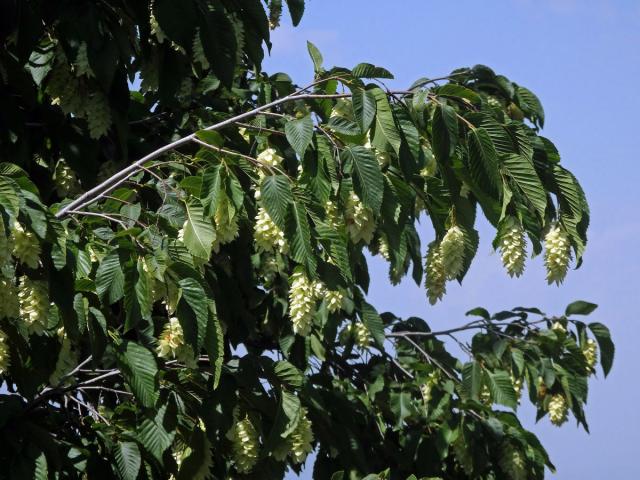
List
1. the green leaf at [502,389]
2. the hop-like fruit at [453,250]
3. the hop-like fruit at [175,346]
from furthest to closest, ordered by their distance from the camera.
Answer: the green leaf at [502,389], the hop-like fruit at [453,250], the hop-like fruit at [175,346]

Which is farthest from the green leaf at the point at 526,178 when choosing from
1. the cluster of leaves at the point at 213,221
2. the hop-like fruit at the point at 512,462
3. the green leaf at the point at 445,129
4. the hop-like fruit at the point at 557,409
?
the hop-like fruit at the point at 557,409

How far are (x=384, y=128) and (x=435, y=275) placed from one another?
559 millimetres

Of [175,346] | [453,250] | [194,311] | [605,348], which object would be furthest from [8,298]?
[605,348]

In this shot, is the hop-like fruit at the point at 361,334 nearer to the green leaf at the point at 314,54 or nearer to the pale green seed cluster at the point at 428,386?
the pale green seed cluster at the point at 428,386

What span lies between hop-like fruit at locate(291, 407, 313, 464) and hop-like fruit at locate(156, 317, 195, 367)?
0.51 m

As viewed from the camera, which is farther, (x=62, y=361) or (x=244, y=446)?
(x=244, y=446)

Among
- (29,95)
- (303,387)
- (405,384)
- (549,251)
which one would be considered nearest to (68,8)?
(29,95)

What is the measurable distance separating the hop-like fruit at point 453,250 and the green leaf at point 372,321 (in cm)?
120

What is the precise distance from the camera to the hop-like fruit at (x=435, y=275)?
330 cm

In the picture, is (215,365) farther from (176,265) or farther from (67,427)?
(67,427)

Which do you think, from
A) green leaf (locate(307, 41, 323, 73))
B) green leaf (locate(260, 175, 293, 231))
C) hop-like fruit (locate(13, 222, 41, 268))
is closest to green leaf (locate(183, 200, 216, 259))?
green leaf (locate(260, 175, 293, 231))

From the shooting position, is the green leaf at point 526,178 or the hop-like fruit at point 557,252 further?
the hop-like fruit at point 557,252

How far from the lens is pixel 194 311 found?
104 inches

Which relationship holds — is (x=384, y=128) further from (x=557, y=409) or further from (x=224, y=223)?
(x=557, y=409)
